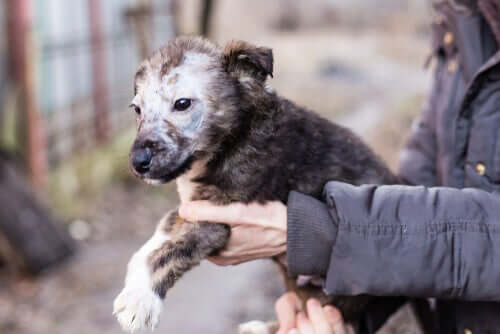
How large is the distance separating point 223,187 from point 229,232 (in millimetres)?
179

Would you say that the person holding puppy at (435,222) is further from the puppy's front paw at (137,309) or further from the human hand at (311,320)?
the puppy's front paw at (137,309)

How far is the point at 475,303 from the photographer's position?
7.12ft

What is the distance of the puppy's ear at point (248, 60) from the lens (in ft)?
7.38

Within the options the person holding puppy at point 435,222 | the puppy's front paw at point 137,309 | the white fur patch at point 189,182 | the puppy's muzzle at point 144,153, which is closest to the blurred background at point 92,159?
the white fur patch at point 189,182

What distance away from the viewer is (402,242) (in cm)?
194

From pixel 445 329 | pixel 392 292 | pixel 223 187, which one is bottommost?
pixel 445 329

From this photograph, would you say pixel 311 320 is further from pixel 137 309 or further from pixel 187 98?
pixel 187 98

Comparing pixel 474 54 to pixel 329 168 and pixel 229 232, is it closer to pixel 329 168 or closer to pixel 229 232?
pixel 329 168

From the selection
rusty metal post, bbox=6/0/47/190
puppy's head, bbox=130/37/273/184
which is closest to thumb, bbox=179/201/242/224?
puppy's head, bbox=130/37/273/184

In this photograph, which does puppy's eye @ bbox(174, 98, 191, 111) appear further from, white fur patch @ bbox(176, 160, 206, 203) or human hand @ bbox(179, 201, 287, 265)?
human hand @ bbox(179, 201, 287, 265)

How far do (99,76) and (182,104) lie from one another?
676 centimetres

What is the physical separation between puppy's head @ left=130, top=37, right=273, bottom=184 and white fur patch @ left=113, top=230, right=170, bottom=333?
13.1 inches

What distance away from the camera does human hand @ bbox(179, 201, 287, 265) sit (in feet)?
7.32

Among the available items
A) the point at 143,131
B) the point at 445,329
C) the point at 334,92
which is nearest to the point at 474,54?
the point at 445,329
